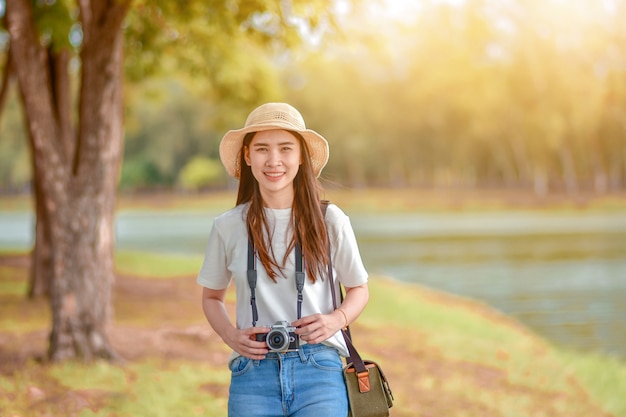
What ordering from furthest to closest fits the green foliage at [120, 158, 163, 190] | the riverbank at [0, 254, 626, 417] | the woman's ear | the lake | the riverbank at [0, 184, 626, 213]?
the green foliage at [120, 158, 163, 190]
the riverbank at [0, 184, 626, 213]
the lake
the riverbank at [0, 254, 626, 417]
the woman's ear

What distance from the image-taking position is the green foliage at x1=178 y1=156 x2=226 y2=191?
233 ft

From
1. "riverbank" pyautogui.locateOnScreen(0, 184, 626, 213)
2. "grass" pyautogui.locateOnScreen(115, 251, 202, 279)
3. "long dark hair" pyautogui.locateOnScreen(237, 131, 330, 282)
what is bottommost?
"riverbank" pyautogui.locateOnScreen(0, 184, 626, 213)

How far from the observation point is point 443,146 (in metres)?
60.4

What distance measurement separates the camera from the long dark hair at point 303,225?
2828 millimetres

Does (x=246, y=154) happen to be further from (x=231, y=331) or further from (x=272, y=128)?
(x=231, y=331)

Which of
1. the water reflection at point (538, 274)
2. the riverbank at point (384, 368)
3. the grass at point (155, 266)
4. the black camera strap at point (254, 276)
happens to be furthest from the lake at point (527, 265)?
the black camera strap at point (254, 276)

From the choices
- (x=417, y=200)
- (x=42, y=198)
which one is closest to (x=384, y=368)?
(x=42, y=198)

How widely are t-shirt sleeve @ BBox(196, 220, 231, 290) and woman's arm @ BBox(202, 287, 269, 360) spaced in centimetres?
6

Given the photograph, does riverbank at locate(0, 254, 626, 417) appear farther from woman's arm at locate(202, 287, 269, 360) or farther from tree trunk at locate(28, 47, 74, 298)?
woman's arm at locate(202, 287, 269, 360)

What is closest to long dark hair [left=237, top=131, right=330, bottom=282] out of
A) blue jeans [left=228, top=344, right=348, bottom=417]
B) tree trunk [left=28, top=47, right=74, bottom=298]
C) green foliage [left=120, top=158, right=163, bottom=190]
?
blue jeans [left=228, top=344, right=348, bottom=417]

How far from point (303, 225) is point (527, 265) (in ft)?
50.8

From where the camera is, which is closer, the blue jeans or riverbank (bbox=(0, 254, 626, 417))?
the blue jeans

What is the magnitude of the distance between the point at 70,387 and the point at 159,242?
76.4 feet

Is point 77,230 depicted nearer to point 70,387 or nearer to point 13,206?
point 70,387
